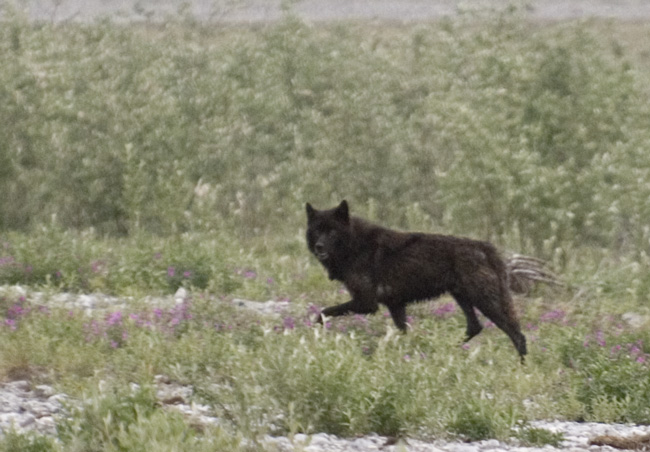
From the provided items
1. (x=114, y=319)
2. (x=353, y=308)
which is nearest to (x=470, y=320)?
(x=353, y=308)

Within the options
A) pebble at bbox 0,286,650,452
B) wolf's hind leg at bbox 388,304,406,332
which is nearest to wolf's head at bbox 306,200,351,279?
wolf's hind leg at bbox 388,304,406,332

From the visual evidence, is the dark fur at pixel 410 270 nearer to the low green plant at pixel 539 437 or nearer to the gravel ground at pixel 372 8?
the low green plant at pixel 539 437

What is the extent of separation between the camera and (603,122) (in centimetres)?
1692

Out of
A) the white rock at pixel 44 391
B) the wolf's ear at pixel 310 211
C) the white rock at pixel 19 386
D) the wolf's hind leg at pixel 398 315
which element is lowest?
the wolf's hind leg at pixel 398 315

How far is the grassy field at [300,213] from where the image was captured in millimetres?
6754

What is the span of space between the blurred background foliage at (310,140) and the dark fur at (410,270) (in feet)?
11.9

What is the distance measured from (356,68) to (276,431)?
1523 centimetres

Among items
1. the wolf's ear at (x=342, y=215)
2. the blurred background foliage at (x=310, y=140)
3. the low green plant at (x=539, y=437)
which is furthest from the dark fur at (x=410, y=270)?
the blurred background foliage at (x=310, y=140)

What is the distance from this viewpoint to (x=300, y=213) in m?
16.5

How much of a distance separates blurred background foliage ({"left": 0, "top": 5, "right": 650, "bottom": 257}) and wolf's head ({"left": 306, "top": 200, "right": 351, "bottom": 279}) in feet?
12.5

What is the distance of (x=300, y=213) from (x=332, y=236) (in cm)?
597

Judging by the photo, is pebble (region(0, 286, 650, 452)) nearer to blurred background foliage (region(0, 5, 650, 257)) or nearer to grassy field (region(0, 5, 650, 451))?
grassy field (region(0, 5, 650, 451))

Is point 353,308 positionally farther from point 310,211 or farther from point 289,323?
point 310,211

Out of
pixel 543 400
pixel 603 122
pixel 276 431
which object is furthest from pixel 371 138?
pixel 276 431
